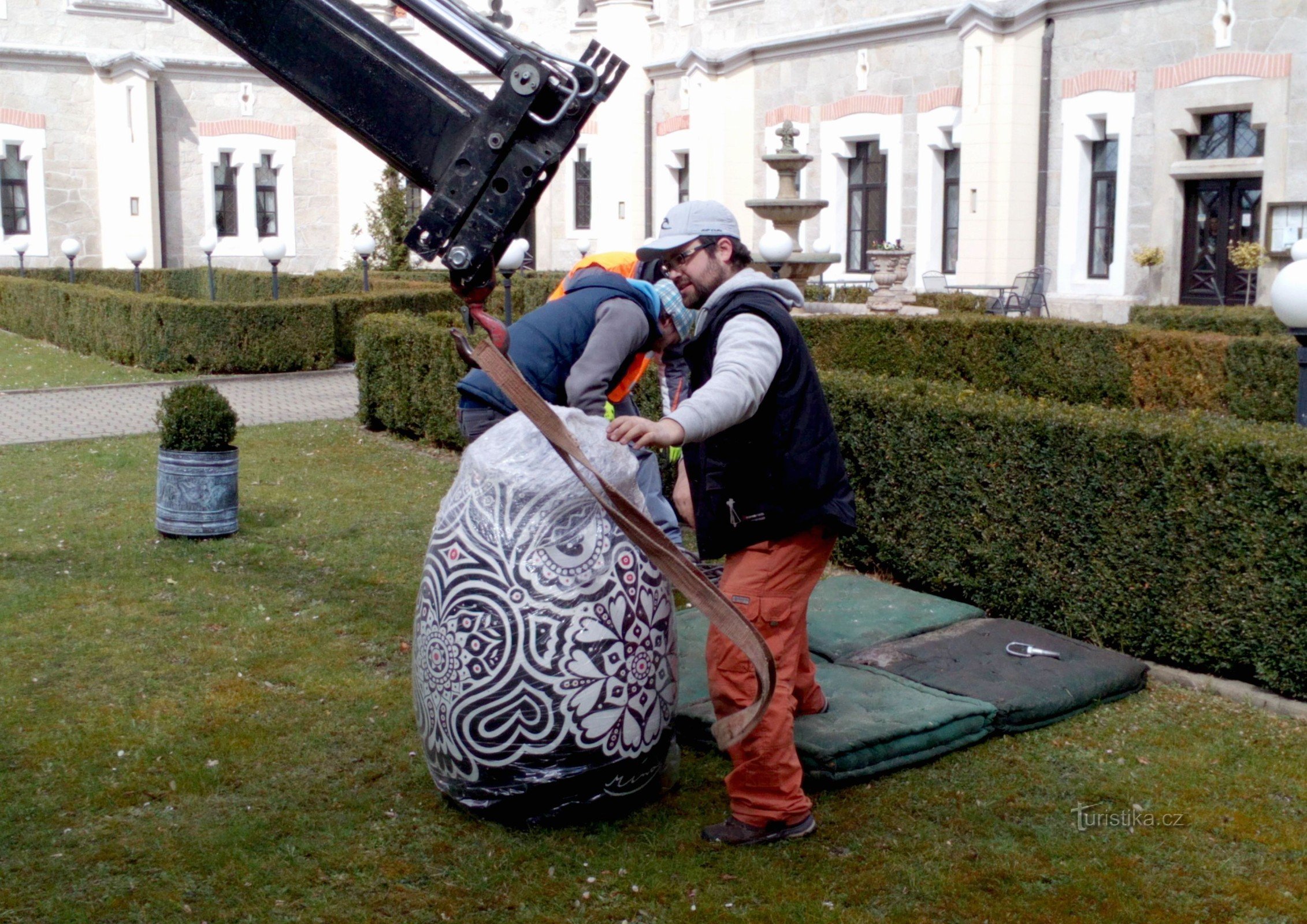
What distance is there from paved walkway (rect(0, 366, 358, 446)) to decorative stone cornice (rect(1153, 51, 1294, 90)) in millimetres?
12103

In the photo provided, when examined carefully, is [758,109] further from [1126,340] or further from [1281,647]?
[1281,647]

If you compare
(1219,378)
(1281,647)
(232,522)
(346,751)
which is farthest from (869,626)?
(1219,378)

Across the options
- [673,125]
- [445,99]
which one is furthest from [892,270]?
[445,99]

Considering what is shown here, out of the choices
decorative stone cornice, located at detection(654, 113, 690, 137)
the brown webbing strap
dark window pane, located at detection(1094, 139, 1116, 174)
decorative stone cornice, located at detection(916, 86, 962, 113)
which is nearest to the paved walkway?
the brown webbing strap

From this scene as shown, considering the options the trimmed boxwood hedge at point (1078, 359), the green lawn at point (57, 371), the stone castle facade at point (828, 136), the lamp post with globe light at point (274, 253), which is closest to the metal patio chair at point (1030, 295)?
the stone castle facade at point (828, 136)

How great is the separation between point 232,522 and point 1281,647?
561 cm

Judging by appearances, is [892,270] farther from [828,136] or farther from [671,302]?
[671,302]

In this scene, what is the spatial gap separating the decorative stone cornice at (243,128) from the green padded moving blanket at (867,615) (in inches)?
1144

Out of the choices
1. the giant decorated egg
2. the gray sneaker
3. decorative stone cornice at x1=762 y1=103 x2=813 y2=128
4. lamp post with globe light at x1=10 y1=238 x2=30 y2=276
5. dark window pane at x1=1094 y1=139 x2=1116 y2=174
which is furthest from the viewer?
decorative stone cornice at x1=762 y1=103 x2=813 y2=128

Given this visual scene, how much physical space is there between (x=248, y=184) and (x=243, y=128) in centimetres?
129

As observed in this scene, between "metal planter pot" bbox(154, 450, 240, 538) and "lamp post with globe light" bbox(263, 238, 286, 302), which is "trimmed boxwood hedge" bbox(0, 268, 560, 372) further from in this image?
"metal planter pot" bbox(154, 450, 240, 538)

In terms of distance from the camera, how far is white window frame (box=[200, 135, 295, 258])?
3234 centimetres

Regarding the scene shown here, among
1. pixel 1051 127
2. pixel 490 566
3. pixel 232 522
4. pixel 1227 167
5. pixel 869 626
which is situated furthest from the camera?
pixel 1051 127

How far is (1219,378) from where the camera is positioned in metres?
11.6
